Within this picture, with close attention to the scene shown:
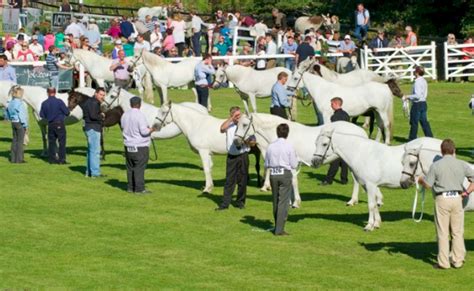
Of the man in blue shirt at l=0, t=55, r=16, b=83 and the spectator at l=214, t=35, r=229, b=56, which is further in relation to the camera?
the spectator at l=214, t=35, r=229, b=56

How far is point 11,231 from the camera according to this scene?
23844 mm

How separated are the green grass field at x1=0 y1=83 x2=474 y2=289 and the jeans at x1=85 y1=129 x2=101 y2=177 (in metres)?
0.32

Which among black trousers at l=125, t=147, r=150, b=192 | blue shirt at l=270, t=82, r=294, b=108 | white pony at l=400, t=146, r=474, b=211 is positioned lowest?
black trousers at l=125, t=147, r=150, b=192

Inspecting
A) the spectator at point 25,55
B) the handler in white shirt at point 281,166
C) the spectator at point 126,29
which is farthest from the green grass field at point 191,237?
the spectator at point 126,29

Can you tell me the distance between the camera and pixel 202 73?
39.6 meters

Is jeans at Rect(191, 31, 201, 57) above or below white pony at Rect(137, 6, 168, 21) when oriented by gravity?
below

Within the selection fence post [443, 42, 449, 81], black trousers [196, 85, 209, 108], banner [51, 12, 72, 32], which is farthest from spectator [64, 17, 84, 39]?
fence post [443, 42, 449, 81]

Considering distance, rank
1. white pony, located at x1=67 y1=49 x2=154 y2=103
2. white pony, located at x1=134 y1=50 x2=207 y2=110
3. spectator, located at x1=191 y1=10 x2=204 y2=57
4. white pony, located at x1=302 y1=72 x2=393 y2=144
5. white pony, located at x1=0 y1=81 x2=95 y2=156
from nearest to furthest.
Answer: white pony, located at x1=302 y1=72 x2=393 y2=144, white pony, located at x1=0 y1=81 x2=95 y2=156, white pony, located at x1=134 y1=50 x2=207 y2=110, white pony, located at x1=67 y1=49 x2=154 y2=103, spectator, located at x1=191 y1=10 x2=204 y2=57

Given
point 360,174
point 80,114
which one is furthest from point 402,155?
point 80,114

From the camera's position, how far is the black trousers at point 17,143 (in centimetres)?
3209

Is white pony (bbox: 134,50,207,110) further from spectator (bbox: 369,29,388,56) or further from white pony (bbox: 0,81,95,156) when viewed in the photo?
spectator (bbox: 369,29,388,56)

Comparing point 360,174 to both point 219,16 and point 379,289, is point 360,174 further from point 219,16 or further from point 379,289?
point 219,16

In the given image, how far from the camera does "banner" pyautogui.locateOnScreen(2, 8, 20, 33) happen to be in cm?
5229

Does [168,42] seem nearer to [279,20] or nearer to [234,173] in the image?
[279,20]
